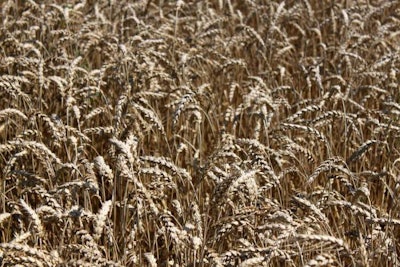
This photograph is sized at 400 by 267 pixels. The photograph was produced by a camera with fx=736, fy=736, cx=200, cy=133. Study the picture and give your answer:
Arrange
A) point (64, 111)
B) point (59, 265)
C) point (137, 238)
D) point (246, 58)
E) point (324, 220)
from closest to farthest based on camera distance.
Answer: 1. point (59, 265)
2. point (324, 220)
3. point (137, 238)
4. point (64, 111)
5. point (246, 58)

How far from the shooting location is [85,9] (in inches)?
215

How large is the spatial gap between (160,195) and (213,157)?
331mm

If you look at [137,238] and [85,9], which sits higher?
[85,9]

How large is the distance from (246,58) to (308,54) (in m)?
0.65

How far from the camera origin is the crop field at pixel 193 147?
2.37 m

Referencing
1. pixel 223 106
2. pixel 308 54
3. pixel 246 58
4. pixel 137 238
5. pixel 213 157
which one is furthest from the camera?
pixel 308 54

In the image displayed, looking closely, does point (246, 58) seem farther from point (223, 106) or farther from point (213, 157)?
point (213, 157)

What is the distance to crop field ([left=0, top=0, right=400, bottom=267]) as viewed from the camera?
7.77 feet

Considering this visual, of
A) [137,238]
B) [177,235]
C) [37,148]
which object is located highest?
[37,148]

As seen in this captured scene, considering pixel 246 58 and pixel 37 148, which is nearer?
pixel 37 148

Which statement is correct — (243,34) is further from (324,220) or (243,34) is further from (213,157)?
(324,220)

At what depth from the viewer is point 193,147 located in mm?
3129

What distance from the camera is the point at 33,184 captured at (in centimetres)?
281

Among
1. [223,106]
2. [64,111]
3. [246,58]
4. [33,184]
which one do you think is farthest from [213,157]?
[246,58]
